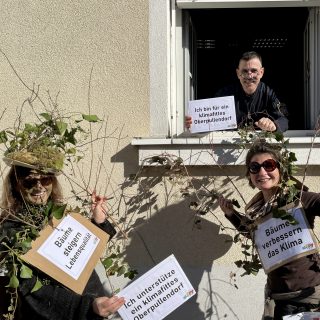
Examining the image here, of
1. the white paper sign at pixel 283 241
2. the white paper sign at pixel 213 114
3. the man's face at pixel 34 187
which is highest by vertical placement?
the white paper sign at pixel 213 114

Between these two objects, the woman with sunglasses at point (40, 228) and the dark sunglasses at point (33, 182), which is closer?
the woman with sunglasses at point (40, 228)

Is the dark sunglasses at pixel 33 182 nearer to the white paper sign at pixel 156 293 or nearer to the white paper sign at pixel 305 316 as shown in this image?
the white paper sign at pixel 156 293

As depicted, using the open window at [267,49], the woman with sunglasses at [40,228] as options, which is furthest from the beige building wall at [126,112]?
the woman with sunglasses at [40,228]

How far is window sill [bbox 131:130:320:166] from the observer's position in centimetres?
407

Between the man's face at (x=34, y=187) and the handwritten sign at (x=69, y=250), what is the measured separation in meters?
0.18

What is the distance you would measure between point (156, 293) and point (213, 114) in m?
1.31

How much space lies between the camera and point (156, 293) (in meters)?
3.35

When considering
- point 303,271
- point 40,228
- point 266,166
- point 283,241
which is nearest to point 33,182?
point 40,228

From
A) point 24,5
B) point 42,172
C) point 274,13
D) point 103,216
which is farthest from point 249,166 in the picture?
point 274,13

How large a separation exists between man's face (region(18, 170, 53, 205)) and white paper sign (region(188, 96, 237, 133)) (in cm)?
119

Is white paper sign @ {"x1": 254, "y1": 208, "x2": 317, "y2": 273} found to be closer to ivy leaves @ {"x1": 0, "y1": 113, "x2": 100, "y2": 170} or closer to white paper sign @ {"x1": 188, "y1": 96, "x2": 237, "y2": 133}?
white paper sign @ {"x1": 188, "y1": 96, "x2": 237, "y2": 133}

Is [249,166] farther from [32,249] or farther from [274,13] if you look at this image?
[274,13]

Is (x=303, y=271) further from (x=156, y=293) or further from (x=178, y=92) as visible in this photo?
(x=178, y=92)

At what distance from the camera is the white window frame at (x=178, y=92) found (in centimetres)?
414
